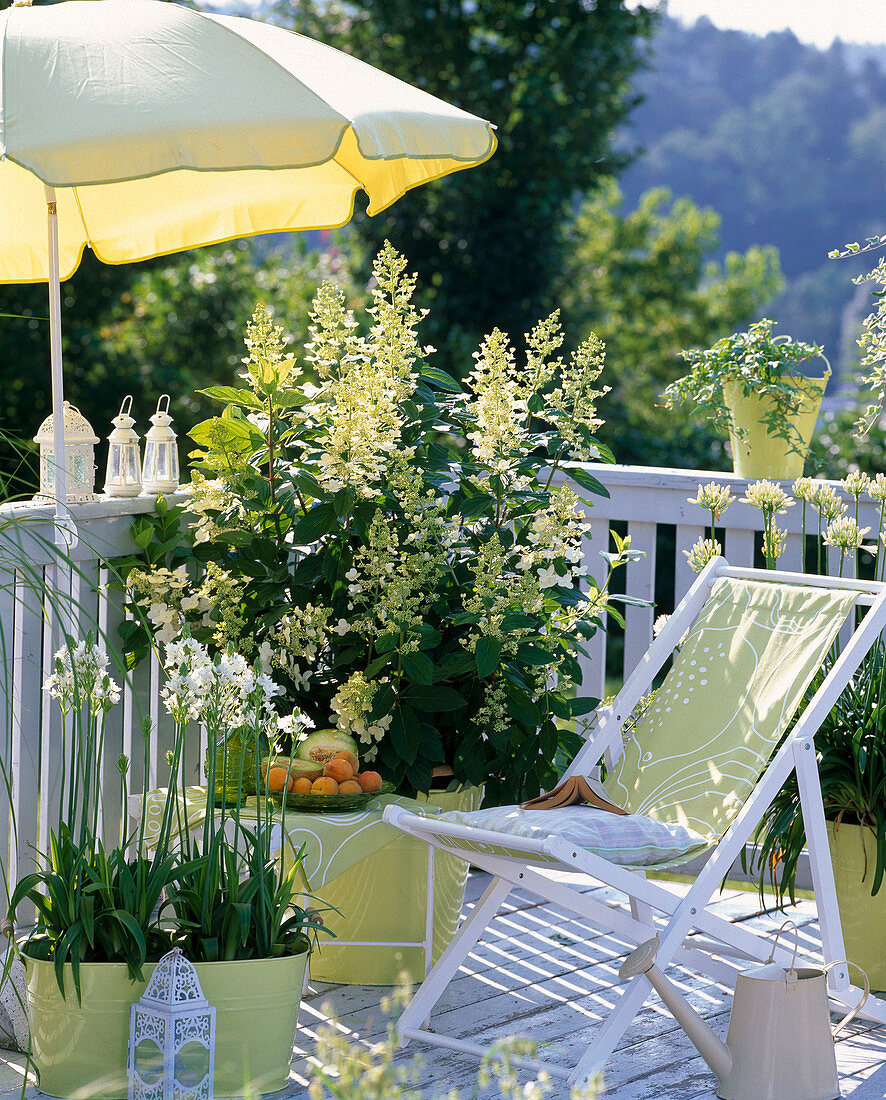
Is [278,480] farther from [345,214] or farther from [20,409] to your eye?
[20,409]

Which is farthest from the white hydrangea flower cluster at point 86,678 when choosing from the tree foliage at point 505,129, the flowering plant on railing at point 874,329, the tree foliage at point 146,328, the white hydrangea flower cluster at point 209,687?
the tree foliage at point 505,129

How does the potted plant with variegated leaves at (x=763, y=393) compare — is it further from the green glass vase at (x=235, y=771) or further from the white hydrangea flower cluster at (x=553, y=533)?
the green glass vase at (x=235, y=771)

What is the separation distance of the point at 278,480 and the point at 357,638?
→ 0.43 metres

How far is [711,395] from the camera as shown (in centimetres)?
423

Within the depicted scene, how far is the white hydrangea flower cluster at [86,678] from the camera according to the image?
255 centimetres

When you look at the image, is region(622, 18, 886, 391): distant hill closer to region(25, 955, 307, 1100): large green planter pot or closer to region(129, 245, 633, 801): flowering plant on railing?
region(129, 245, 633, 801): flowering plant on railing

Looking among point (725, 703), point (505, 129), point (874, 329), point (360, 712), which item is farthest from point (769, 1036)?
point (505, 129)

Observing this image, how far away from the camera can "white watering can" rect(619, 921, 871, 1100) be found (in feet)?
8.87

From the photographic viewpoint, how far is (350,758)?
10.3ft

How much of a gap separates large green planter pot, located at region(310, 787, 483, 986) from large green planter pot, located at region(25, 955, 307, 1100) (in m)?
0.58

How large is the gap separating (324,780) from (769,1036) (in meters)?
1.01

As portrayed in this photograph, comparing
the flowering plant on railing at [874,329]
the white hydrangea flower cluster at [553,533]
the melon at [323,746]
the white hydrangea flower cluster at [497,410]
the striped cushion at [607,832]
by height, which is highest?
the flowering plant on railing at [874,329]

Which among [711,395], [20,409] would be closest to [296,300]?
[20,409]

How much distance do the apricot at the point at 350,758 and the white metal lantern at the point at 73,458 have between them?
0.84 metres
